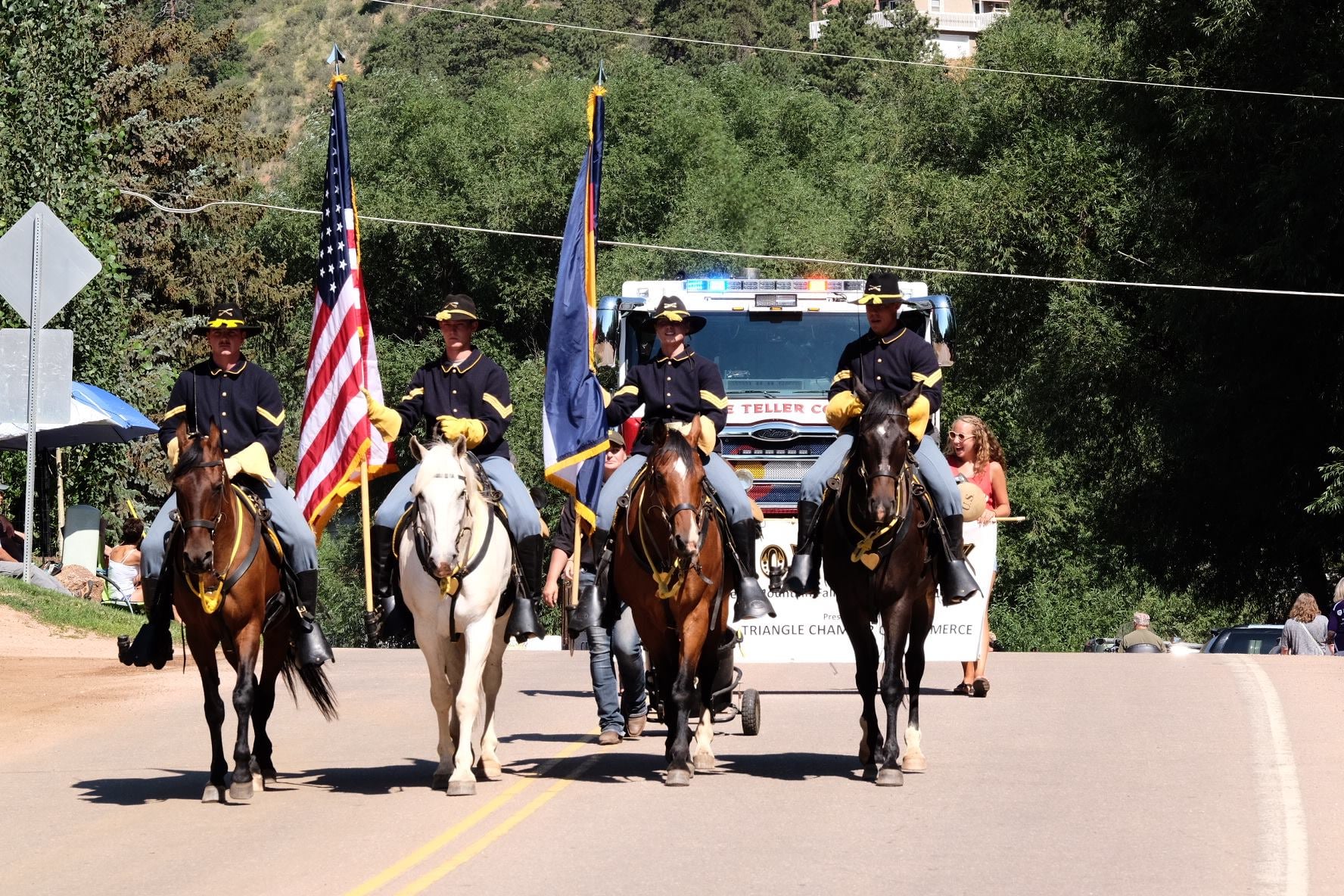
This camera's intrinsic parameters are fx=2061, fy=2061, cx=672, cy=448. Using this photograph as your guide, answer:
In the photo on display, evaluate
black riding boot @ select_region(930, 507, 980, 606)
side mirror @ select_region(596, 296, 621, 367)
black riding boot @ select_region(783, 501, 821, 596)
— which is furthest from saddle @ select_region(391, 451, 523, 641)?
side mirror @ select_region(596, 296, 621, 367)

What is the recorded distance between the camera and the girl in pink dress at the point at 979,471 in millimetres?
18328

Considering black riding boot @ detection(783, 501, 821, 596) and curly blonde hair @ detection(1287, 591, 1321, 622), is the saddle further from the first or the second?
curly blonde hair @ detection(1287, 591, 1321, 622)

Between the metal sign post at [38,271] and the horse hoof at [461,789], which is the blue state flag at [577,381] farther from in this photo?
the metal sign post at [38,271]

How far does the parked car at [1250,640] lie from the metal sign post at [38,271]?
1642 cm

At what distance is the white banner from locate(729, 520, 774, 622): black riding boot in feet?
17.4

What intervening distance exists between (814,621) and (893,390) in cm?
649

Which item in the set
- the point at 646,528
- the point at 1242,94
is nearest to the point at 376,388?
the point at 646,528

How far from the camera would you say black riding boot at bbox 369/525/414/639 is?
41.8ft

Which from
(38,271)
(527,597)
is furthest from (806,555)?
(38,271)

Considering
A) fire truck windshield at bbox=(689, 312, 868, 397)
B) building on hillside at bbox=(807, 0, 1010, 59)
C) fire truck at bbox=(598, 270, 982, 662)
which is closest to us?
fire truck at bbox=(598, 270, 982, 662)

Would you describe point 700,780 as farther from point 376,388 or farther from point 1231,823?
point 376,388

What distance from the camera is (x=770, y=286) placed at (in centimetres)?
2142

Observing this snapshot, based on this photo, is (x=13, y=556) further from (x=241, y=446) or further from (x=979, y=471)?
(x=241, y=446)

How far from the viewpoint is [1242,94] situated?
105 feet
